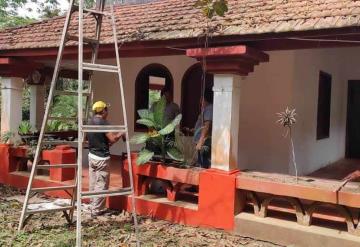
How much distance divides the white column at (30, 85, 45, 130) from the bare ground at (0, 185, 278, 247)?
19.3ft

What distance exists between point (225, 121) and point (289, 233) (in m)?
1.67

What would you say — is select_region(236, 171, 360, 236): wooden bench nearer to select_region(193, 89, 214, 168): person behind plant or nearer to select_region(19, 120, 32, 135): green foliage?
select_region(193, 89, 214, 168): person behind plant

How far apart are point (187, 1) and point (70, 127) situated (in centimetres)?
772

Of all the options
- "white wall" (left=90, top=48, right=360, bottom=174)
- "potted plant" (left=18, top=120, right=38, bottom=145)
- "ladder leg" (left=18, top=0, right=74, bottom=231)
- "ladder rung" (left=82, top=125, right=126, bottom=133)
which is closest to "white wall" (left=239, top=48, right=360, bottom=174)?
"white wall" (left=90, top=48, right=360, bottom=174)

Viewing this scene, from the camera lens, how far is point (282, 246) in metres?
5.46

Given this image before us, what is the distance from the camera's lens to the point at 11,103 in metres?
8.70

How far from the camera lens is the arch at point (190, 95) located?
9.79 m

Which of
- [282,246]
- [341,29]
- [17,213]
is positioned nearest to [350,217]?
[282,246]

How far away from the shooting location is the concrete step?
509cm

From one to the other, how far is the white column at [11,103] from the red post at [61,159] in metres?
1.31

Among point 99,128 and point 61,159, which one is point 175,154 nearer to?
point 99,128

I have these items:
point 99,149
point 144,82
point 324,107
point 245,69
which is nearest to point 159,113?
point 99,149

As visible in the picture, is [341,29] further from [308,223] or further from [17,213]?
[17,213]

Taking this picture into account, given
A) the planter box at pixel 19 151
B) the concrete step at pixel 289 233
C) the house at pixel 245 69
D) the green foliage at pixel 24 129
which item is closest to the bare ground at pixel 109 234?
the concrete step at pixel 289 233
